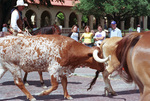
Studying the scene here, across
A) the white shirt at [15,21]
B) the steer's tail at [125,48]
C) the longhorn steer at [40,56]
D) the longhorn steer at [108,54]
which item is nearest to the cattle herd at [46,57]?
the longhorn steer at [40,56]

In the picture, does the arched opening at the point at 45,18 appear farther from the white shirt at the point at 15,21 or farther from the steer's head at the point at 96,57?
the steer's head at the point at 96,57

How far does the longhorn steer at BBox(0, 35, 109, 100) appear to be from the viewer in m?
5.45

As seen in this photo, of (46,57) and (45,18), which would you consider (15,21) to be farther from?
(45,18)

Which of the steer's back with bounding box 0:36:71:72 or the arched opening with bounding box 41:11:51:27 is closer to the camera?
the steer's back with bounding box 0:36:71:72

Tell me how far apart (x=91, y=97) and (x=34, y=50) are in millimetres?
1824

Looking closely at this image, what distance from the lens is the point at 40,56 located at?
545cm

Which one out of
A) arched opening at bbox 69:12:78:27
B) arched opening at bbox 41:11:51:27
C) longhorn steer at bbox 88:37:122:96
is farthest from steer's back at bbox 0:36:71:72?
arched opening at bbox 69:12:78:27

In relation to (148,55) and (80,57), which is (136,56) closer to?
(148,55)

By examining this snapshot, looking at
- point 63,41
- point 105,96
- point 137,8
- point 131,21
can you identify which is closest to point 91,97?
point 105,96

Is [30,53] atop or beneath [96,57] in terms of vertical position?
atop

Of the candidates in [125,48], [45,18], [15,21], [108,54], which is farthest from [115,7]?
[125,48]

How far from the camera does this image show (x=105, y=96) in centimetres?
623

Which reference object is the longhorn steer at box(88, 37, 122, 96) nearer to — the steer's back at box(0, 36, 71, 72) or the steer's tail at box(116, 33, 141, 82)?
the steer's back at box(0, 36, 71, 72)

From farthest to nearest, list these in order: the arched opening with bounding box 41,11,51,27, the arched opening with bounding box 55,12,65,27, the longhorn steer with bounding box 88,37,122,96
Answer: the arched opening with bounding box 41,11,51,27 → the arched opening with bounding box 55,12,65,27 → the longhorn steer with bounding box 88,37,122,96
